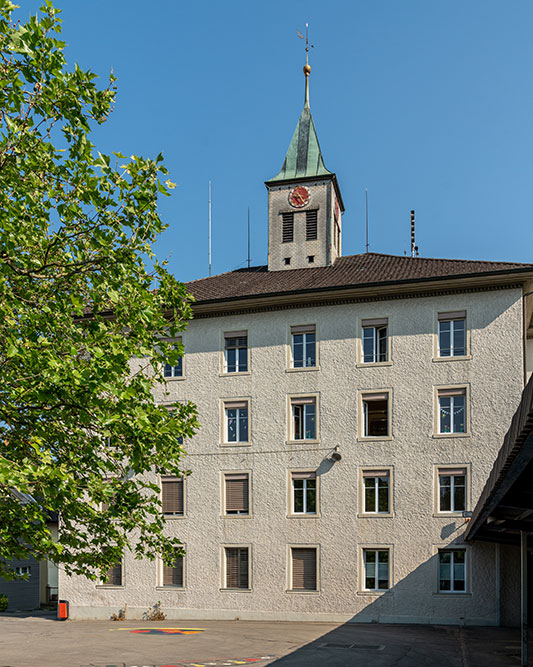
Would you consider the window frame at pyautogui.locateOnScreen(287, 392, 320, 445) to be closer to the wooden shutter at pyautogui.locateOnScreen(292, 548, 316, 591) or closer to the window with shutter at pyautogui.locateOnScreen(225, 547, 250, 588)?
the wooden shutter at pyautogui.locateOnScreen(292, 548, 316, 591)

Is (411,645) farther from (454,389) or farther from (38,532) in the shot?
(38,532)

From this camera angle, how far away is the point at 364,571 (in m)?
30.7

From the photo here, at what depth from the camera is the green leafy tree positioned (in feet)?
Result: 36.4

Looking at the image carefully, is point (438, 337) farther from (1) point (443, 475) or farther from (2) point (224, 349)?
(2) point (224, 349)

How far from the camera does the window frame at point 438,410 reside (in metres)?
30.5

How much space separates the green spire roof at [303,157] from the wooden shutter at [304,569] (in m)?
18.2

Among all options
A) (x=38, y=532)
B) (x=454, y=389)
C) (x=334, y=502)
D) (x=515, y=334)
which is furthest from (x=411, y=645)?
(x=38, y=532)

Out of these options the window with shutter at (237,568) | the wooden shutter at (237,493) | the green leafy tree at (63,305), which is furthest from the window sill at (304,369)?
the green leafy tree at (63,305)

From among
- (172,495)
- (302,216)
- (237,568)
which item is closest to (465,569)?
(237,568)

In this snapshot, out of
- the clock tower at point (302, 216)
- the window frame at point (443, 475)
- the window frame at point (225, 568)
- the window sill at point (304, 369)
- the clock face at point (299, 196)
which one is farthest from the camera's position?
the clock face at point (299, 196)

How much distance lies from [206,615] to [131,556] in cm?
419

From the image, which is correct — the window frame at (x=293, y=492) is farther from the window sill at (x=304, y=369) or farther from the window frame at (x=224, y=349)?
the window frame at (x=224, y=349)

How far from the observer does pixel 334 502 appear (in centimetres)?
3144

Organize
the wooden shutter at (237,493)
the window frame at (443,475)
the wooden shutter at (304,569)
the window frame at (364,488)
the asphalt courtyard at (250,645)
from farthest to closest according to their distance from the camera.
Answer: the wooden shutter at (237,493) < the wooden shutter at (304,569) < the window frame at (364,488) < the window frame at (443,475) < the asphalt courtyard at (250,645)
